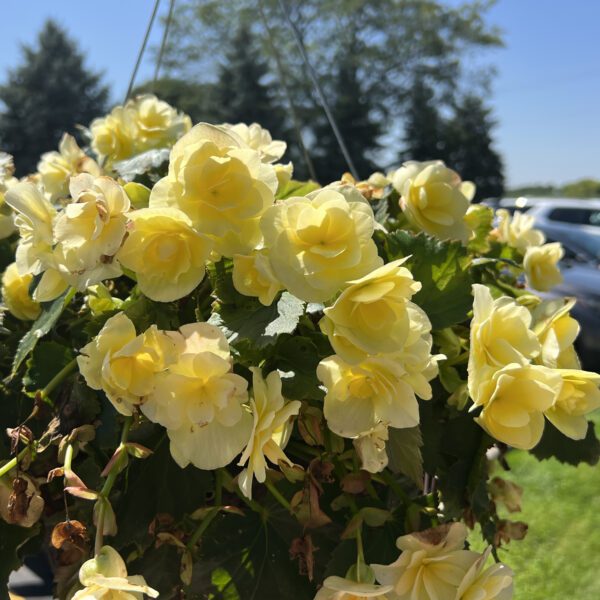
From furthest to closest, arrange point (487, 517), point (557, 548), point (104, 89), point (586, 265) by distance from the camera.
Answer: point (104, 89) < point (586, 265) < point (557, 548) < point (487, 517)

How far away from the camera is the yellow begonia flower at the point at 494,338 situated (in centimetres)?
53

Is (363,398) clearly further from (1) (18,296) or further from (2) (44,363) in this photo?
(1) (18,296)

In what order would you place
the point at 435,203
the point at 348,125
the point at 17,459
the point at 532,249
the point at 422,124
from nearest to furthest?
the point at 17,459
the point at 435,203
the point at 532,249
the point at 348,125
the point at 422,124

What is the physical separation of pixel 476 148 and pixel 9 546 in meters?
22.8

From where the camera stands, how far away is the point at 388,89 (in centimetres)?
2192

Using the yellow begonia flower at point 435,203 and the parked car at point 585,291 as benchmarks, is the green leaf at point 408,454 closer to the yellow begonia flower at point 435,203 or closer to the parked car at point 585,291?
the yellow begonia flower at point 435,203

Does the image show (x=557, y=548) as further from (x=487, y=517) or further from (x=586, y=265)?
(x=586, y=265)

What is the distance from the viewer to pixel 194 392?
19.0 inches

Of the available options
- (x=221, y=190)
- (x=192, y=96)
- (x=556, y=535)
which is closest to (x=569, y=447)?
(x=221, y=190)

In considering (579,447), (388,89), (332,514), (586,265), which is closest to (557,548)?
(579,447)

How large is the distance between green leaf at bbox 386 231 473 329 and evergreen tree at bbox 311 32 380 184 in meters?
17.9

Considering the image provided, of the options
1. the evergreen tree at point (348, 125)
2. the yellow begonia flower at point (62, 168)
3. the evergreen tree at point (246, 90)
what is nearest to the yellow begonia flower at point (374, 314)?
the yellow begonia flower at point (62, 168)

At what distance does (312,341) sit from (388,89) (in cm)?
2268

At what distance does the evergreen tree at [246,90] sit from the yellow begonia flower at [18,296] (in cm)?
1838
